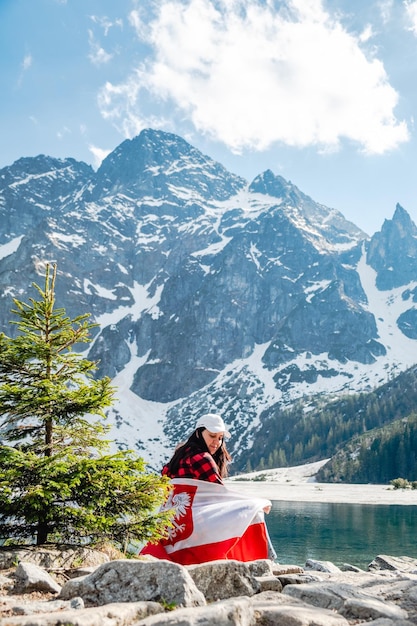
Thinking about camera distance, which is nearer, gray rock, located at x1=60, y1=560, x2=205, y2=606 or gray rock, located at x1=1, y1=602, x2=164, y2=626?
gray rock, located at x1=1, y1=602, x2=164, y2=626

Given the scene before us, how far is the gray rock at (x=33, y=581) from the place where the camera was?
7.43m

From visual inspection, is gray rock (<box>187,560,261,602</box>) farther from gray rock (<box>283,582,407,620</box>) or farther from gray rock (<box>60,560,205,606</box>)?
gray rock (<box>60,560,205,606</box>)

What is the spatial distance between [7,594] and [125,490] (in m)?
2.96

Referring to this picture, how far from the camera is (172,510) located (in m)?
9.49

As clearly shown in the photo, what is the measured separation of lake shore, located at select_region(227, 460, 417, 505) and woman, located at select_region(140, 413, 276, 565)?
8153 cm

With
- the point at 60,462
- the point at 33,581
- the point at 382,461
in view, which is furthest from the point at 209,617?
the point at 382,461

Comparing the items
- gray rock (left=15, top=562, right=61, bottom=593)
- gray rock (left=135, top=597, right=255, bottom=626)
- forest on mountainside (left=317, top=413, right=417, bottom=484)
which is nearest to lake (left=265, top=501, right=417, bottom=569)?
gray rock (left=15, top=562, right=61, bottom=593)

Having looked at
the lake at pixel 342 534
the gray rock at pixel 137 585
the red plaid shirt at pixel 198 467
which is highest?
the red plaid shirt at pixel 198 467

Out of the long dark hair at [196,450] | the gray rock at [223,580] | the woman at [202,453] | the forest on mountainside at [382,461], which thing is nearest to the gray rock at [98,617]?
the gray rock at [223,580]

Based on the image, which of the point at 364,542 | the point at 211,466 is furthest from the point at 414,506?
the point at 211,466

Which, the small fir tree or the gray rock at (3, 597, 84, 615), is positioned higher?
the small fir tree

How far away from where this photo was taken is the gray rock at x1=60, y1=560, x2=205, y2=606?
238 inches

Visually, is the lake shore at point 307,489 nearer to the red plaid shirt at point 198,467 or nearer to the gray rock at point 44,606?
the red plaid shirt at point 198,467

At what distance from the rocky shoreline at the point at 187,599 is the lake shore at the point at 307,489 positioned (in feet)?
275
